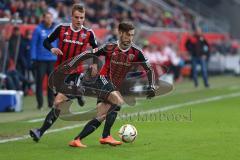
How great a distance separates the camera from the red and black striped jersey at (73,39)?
39.2 feet

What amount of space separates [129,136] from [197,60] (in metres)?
16.4

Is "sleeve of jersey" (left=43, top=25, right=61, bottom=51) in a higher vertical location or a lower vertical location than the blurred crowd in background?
higher

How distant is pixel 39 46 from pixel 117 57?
718 centimetres

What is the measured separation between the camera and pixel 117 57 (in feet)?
36.0

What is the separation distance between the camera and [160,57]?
28.3 m

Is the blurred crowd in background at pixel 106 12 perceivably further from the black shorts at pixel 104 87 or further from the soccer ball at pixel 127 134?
the soccer ball at pixel 127 134

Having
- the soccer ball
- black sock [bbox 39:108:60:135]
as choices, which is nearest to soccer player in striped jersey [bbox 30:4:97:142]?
black sock [bbox 39:108:60:135]

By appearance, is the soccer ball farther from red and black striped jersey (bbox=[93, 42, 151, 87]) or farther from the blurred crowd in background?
the blurred crowd in background

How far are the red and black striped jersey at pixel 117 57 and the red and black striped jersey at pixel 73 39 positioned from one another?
932mm

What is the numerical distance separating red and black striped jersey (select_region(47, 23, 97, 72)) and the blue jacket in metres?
5.51

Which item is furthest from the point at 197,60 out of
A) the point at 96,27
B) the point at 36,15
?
the point at 36,15

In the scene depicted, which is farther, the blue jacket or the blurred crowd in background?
the blurred crowd in background

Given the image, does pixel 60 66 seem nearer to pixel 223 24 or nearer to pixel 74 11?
pixel 74 11

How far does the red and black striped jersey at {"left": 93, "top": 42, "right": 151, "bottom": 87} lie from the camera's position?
1091 cm
